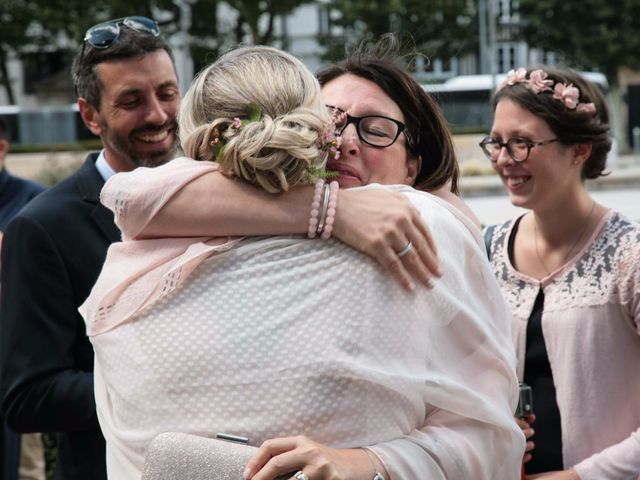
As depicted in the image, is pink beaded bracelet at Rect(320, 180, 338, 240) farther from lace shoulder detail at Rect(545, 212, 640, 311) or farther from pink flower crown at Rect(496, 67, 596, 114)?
pink flower crown at Rect(496, 67, 596, 114)

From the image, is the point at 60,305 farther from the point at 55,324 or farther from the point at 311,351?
the point at 311,351

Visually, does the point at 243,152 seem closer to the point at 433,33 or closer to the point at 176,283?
the point at 176,283

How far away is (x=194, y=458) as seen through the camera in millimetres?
1818

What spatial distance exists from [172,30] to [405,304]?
42.1 m

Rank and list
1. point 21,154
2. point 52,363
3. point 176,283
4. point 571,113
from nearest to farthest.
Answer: point 176,283
point 52,363
point 571,113
point 21,154

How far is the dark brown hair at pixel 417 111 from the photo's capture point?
2373mm

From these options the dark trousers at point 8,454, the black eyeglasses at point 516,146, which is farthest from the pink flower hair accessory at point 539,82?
the dark trousers at point 8,454

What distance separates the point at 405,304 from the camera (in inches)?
74.6

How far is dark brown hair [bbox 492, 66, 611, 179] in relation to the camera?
3506 millimetres

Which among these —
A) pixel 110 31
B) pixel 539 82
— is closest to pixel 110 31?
pixel 110 31

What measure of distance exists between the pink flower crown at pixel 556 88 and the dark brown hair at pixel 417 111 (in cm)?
116

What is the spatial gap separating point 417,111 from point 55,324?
112 centimetres

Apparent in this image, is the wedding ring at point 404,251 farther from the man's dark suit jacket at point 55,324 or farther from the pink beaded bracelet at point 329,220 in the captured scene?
the man's dark suit jacket at point 55,324

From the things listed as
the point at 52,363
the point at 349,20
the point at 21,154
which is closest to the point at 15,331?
the point at 52,363
